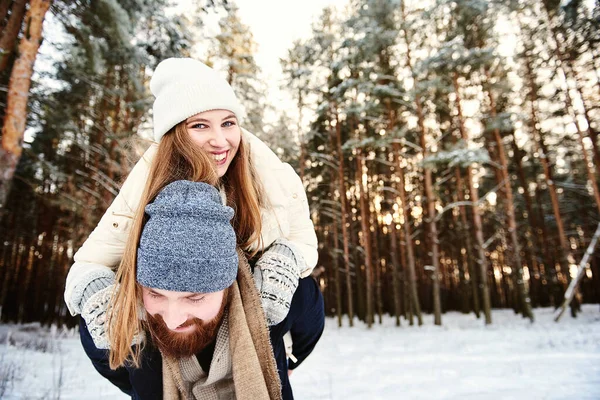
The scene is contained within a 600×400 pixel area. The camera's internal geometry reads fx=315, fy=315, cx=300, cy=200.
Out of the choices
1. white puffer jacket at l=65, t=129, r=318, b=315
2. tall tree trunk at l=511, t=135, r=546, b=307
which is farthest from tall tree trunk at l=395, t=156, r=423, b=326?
white puffer jacket at l=65, t=129, r=318, b=315

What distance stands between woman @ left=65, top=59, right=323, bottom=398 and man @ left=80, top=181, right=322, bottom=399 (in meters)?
0.09

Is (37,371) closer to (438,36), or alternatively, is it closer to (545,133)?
(438,36)

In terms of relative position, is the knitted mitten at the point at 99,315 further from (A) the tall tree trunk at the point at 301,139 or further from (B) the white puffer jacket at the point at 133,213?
(A) the tall tree trunk at the point at 301,139

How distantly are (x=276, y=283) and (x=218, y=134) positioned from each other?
71cm

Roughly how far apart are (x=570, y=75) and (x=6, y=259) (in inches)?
1096

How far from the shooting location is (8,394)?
11.9 ft

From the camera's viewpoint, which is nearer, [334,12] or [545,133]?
[545,133]

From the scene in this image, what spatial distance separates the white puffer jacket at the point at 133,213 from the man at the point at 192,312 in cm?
21

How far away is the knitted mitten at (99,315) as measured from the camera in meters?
1.02

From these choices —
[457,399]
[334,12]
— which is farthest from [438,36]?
[457,399]

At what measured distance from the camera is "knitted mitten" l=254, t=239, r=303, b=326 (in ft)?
3.67

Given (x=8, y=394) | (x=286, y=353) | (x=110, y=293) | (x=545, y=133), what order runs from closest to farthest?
(x=110, y=293), (x=286, y=353), (x=8, y=394), (x=545, y=133)

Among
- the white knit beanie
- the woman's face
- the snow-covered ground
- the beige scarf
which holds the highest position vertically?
the white knit beanie

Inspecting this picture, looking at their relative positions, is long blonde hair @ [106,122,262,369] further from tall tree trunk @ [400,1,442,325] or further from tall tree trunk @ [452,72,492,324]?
tall tree trunk @ [452,72,492,324]
